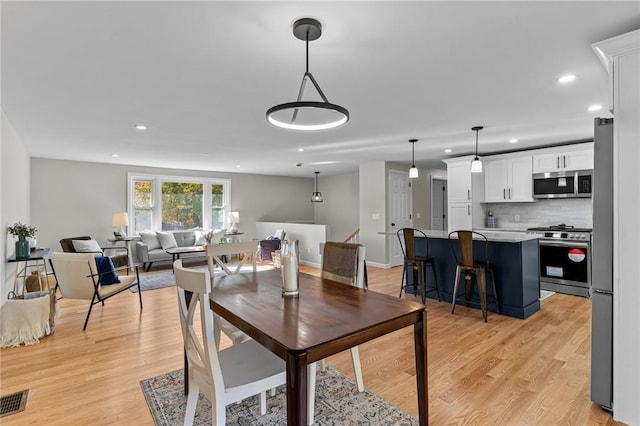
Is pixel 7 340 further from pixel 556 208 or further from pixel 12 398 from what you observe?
pixel 556 208

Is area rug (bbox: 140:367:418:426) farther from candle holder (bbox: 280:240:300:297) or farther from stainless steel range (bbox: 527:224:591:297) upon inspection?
stainless steel range (bbox: 527:224:591:297)

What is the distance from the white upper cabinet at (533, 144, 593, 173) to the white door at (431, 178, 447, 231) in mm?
2971

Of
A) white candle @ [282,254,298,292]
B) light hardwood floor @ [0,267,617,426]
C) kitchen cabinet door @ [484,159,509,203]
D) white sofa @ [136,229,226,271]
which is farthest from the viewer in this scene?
white sofa @ [136,229,226,271]

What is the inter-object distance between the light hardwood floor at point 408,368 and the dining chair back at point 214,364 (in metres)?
0.69

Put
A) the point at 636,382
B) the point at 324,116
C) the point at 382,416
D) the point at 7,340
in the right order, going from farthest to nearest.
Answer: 1. the point at 324,116
2. the point at 7,340
3. the point at 382,416
4. the point at 636,382

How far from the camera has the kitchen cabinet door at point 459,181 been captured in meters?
6.06

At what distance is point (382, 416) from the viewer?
2014 millimetres

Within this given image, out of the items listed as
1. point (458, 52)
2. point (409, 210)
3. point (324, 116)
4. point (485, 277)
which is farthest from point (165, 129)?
point (409, 210)

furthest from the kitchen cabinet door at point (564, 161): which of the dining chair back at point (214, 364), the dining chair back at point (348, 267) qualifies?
the dining chair back at point (214, 364)

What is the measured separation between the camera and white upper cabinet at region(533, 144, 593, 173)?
4887 mm

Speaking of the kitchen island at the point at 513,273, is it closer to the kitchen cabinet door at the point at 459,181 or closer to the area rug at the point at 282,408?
the kitchen cabinet door at the point at 459,181

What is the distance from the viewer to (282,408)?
2123 millimetres

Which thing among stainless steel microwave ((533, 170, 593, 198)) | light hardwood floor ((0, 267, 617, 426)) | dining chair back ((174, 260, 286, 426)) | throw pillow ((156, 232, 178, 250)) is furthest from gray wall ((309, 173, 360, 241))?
dining chair back ((174, 260, 286, 426))

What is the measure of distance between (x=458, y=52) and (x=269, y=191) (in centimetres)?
791
